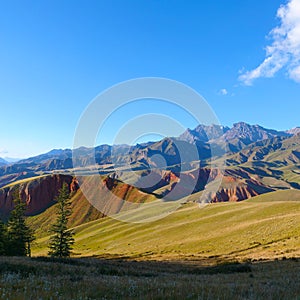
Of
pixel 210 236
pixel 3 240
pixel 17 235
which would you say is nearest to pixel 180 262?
pixel 210 236

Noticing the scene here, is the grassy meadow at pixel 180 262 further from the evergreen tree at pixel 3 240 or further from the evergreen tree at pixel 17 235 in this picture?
the evergreen tree at pixel 3 240

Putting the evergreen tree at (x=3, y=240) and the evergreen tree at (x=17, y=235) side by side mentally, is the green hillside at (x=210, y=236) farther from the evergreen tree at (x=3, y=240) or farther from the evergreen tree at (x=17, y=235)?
the evergreen tree at (x=3, y=240)

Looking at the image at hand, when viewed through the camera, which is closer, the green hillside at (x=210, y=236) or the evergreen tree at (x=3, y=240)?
the green hillside at (x=210, y=236)

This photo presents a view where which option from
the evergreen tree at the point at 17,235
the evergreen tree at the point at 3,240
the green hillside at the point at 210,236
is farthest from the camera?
the evergreen tree at the point at 17,235

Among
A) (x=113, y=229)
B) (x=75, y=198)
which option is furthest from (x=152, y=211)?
(x=75, y=198)

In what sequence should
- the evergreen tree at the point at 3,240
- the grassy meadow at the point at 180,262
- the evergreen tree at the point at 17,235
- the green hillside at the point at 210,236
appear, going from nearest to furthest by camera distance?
the grassy meadow at the point at 180,262
the green hillside at the point at 210,236
the evergreen tree at the point at 3,240
the evergreen tree at the point at 17,235

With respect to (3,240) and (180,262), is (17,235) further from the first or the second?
(180,262)

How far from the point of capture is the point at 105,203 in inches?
7037

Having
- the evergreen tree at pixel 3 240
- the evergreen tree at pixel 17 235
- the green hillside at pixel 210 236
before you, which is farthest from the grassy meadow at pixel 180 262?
the evergreen tree at pixel 3 240

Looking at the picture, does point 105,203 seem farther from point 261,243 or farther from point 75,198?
point 261,243

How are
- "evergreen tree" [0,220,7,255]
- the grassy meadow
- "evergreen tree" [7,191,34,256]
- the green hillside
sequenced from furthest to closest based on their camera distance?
1. "evergreen tree" [7,191,34,256]
2. "evergreen tree" [0,220,7,255]
3. the green hillside
4. the grassy meadow

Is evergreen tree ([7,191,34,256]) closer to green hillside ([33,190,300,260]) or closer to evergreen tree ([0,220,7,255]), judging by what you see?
evergreen tree ([0,220,7,255])

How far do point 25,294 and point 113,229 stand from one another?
9452 cm

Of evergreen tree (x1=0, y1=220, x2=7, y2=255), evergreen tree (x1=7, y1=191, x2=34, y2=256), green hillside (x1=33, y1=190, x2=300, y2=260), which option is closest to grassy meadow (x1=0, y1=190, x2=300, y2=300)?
green hillside (x1=33, y1=190, x2=300, y2=260)
